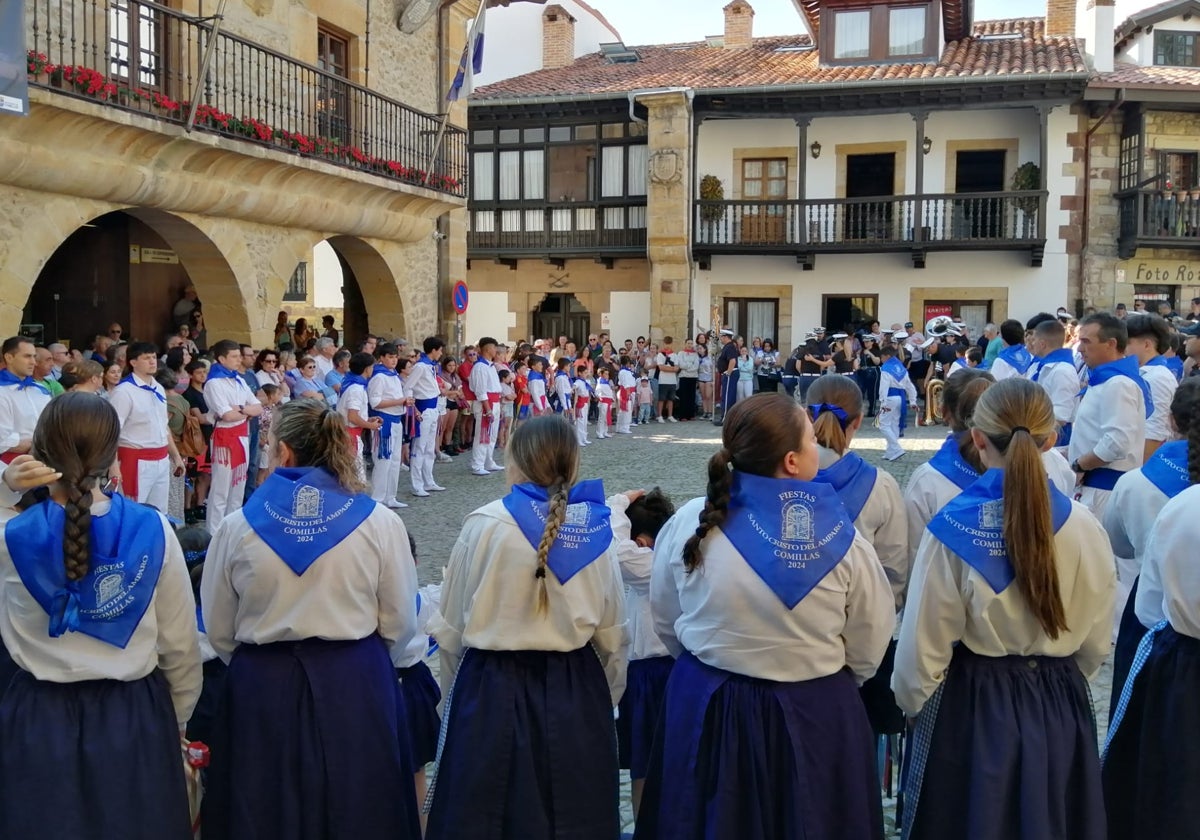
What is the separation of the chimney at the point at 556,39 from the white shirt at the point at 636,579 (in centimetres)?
2806

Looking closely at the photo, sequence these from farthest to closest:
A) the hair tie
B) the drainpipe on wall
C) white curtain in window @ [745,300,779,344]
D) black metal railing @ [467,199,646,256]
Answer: black metal railing @ [467,199,646,256], white curtain in window @ [745,300,779,344], the drainpipe on wall, the hair tie

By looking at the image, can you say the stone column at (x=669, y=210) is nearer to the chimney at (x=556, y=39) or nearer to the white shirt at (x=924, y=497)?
the chimney at (x=556, y=39)

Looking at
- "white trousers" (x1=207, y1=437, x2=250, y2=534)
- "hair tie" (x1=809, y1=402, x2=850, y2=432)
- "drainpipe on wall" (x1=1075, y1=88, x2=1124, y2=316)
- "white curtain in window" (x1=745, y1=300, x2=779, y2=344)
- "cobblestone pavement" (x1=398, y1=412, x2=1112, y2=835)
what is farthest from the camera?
"white curtain in window" (x1=745, y1=300, x2=779, y2=344)

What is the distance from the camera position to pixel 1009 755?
10.1 ft

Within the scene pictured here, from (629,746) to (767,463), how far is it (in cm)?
154

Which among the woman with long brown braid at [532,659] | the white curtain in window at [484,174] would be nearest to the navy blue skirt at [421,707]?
the woman with long brown braid at [532,659]

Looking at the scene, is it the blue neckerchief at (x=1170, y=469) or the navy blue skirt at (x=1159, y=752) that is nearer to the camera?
the navy blue skirt at (x=1159, y=752)

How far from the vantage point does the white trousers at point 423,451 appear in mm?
12750

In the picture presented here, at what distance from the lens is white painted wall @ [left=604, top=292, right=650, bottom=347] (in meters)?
26.8

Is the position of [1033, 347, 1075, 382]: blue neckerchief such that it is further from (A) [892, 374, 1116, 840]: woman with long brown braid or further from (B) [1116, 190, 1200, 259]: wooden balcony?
(B) [1116, 190, 1200, 259]: wooden balcony

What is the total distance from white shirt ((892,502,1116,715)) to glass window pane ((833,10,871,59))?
982 inches

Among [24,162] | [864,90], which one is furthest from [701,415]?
[24,162]

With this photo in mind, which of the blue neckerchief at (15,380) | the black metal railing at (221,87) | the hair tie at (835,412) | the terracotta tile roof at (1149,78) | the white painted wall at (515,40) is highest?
the white painted wall at (515,40)

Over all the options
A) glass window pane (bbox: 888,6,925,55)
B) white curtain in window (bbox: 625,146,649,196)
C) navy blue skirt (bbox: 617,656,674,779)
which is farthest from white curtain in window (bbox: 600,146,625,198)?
navy blue skirt (bbox: 617,656,674,779)
